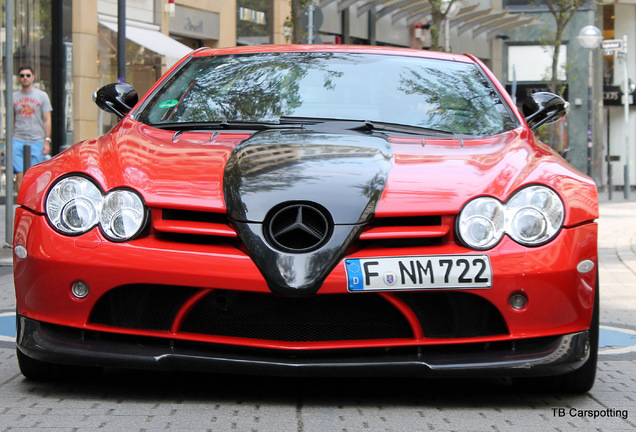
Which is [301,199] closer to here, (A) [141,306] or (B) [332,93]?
(A) [141,306]

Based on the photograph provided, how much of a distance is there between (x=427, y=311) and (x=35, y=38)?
17.8 meters

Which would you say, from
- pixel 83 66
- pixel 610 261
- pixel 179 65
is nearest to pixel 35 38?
pixel 83 66

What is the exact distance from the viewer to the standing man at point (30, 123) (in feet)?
45.7

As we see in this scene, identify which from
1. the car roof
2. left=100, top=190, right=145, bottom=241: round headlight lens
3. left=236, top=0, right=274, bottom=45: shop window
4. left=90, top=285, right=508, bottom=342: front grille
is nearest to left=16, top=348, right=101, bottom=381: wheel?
left=90, top=285, right=508, bottom=342: front grille

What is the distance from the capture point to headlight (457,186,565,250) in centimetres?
406

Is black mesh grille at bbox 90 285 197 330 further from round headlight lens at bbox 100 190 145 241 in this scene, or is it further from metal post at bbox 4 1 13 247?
metal post at bbox 4 1 13 247

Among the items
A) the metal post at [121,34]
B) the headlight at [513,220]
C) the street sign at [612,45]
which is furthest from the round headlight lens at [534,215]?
the street sign at [612,45]

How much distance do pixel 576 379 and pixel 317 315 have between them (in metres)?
1.03

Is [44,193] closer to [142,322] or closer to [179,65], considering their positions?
[142,322]

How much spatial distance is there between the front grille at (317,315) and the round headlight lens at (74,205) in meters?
0.29

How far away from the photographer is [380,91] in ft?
17.7

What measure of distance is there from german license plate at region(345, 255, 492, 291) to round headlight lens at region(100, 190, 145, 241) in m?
0.75

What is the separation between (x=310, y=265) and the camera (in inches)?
154

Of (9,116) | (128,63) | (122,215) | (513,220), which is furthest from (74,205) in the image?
(128,63)
